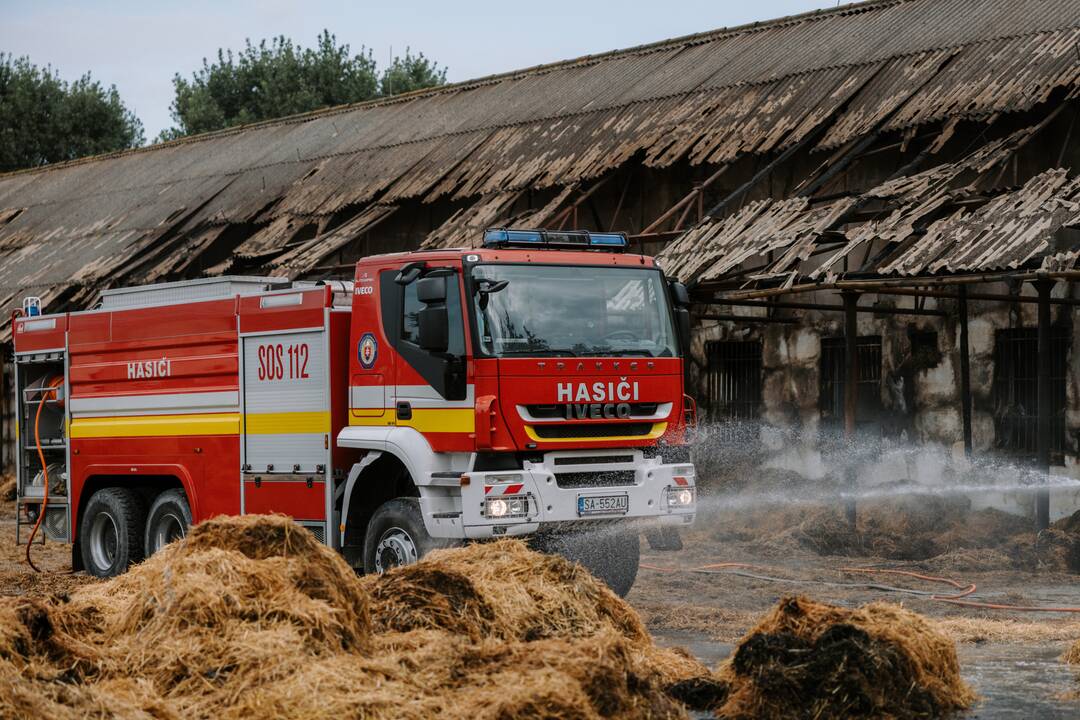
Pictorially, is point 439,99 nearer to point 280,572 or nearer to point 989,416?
point 989,416

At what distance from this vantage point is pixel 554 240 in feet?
41.6

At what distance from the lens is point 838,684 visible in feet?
27.1

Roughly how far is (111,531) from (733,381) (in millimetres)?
8904

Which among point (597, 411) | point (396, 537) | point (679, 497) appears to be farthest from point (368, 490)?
point (679, 497)

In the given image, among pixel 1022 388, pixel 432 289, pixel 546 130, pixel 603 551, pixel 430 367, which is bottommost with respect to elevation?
pixel 603 551

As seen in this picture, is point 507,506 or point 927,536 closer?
point 507,506

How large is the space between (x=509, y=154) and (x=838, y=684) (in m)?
16.7

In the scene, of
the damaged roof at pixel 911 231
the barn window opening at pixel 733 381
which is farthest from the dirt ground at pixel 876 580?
the damaged roof at pixel 911 231

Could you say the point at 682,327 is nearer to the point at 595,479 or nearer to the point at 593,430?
the point at 593,430

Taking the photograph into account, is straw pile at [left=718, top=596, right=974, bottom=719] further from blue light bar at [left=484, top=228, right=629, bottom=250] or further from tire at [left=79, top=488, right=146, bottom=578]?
tire at [left=79, top=488, right=146, bottom=578]

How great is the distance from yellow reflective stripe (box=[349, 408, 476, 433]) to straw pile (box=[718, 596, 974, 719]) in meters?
3.36

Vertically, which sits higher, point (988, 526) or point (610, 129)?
point (610, 129)

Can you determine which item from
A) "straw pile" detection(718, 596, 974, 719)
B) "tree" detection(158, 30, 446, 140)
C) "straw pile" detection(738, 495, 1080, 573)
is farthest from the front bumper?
"tree" detection(158, 30, 446, 140)

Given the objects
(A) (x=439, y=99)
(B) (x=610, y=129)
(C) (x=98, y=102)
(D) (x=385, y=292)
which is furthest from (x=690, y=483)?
(C) (x=98, y=102)
